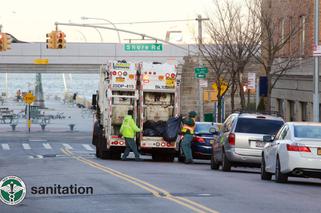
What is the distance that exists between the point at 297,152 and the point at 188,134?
1217 centimetres

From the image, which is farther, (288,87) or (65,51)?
(65,51)

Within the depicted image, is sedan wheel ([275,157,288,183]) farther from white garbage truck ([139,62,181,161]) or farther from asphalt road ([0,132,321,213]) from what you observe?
white garbage truck ([139,62,181,161])

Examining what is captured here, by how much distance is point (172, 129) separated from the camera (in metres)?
33.8

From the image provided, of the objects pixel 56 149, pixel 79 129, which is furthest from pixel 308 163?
pixel 79 129

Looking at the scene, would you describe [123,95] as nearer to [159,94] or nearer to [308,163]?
[159,94]

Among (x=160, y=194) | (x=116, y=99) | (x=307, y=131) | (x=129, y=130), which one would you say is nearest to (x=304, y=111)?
(x=116, y=99)

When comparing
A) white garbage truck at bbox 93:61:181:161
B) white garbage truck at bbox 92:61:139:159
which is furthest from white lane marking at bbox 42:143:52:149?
white garbage truck at bbox 93:61:181:161

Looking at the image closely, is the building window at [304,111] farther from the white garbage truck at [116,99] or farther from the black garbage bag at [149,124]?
the black garbage bag at [149,124]

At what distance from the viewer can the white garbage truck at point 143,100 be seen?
34.0 m

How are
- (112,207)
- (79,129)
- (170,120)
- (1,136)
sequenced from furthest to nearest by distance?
(79,129) < (1,136) < (170,120) < (112,207)

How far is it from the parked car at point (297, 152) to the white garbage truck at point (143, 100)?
11180 millimetres

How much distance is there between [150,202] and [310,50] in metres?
31.3

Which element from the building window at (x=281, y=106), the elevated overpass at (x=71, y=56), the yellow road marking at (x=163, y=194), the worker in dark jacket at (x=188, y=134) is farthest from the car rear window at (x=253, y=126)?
the elevated overpass at (x=71, y=56)

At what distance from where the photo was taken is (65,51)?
262 feet
